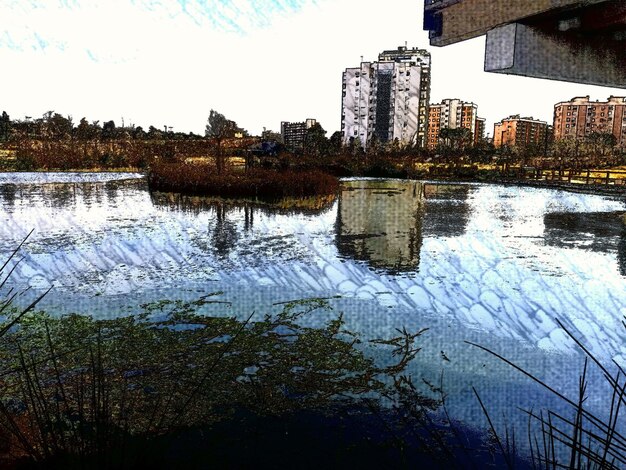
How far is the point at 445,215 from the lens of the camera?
14.4 m

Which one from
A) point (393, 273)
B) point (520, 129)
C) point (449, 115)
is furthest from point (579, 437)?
point (520, 129)

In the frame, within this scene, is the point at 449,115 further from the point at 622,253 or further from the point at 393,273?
the point at 393,273

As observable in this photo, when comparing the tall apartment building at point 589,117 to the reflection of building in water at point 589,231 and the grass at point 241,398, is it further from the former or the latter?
the grass at point 241,398

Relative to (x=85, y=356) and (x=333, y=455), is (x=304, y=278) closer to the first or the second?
(x=85, y=356)

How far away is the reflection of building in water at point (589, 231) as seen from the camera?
9.76 metres

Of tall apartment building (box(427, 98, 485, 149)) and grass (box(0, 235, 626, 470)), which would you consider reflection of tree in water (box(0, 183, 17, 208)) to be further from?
tall apartment building (box(427, 98, 485, 149))

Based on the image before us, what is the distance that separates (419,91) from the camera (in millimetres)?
99562

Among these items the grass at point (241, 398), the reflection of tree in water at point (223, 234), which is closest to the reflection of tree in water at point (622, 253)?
the grass at point (241, 398)

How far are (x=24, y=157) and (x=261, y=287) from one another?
1321 inches

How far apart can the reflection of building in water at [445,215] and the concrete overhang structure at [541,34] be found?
9138mm

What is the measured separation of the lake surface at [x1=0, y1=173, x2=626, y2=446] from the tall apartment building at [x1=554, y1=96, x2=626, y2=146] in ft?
311

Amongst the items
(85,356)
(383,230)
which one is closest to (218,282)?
(85,356)

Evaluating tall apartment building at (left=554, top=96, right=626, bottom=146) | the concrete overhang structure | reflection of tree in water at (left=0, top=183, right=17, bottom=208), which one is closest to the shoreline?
reflection of tree in water at (left=0, top=183, right=17, bottom=208)

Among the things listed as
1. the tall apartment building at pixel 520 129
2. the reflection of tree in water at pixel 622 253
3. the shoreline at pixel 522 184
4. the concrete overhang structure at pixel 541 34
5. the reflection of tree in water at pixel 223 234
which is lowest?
the reflection of tree in water at pixel 622 253
